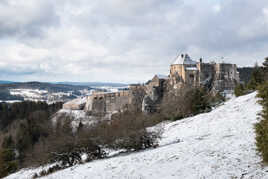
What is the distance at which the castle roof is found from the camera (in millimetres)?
62844

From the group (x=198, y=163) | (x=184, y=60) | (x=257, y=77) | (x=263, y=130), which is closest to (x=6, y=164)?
(x=198, y=163)

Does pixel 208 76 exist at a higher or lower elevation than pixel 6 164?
higher

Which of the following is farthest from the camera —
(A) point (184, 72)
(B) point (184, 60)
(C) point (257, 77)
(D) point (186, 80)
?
(B) point (184, 60)

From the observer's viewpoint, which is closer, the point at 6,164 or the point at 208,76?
the point at 6,164

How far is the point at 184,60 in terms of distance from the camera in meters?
63.3

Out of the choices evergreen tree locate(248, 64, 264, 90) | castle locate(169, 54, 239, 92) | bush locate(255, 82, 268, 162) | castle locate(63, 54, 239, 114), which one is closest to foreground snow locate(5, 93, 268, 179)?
bush locate(255, 82, 268, 162)

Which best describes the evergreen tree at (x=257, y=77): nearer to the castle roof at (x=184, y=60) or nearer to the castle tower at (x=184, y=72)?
the castle tower at (x=184, y=72)

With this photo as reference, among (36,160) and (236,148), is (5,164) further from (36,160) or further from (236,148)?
(236,148)

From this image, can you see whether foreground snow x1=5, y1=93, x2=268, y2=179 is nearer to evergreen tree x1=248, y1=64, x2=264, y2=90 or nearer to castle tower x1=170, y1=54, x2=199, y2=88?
evergreen tree x1=248, y1=64, x2=264, y2=90

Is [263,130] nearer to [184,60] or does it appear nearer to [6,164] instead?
[6,164]

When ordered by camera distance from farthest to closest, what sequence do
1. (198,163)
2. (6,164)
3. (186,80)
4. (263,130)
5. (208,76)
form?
1. (208,76)
2. (186,80)
3. (6,164)
4. (198,163)
5. (263,130)

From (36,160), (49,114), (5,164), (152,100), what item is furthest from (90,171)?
(49,114)

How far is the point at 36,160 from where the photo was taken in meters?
22.7

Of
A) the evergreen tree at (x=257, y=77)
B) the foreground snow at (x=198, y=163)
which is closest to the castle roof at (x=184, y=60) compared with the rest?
the evergreen tree at (x=257, y=77)
